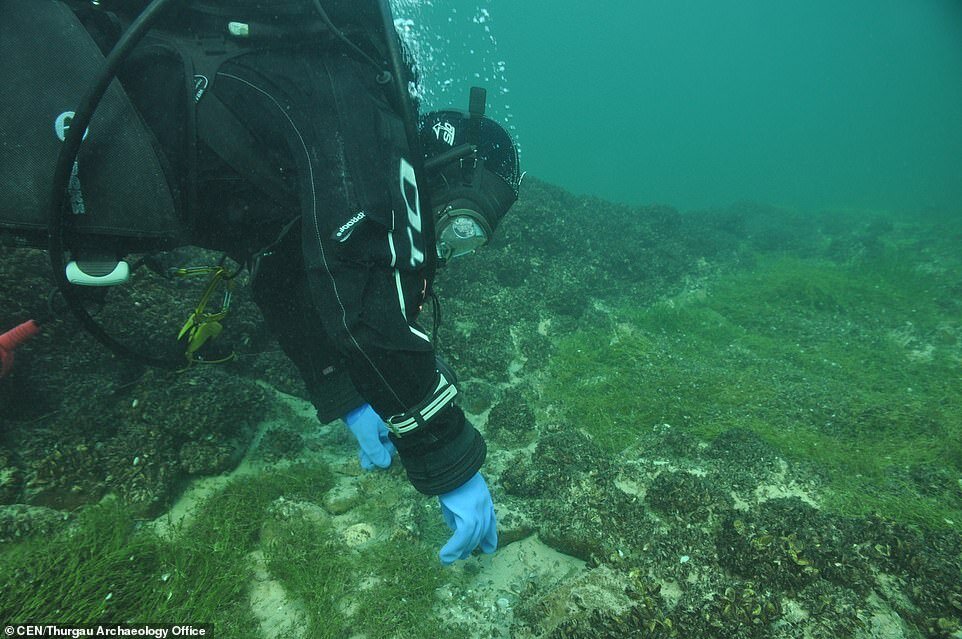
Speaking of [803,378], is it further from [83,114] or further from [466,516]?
[83,114]

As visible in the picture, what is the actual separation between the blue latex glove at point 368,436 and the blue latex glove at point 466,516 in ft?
3.59

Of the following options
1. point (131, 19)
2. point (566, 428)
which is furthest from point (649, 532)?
point (131, 19)

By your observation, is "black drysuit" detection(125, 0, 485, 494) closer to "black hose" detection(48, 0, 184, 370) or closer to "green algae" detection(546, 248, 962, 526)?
"black hose" detection(48, 0, 184, 370)

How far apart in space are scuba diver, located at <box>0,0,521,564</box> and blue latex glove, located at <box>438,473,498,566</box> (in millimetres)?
389

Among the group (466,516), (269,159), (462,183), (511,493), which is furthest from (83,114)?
(511,493)

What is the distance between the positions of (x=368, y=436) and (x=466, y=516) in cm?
131

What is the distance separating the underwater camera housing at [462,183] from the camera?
2598 mm

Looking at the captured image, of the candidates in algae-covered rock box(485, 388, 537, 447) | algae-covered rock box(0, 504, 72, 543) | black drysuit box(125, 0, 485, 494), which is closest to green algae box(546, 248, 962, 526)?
algae-covered rock box(485, 388, 537, 447)

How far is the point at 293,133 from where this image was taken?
1808mm

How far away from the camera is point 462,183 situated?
8.70ft

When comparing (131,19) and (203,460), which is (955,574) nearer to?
(203,460)

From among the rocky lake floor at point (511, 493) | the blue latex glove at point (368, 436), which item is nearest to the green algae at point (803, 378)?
the rocky lake floor at point (511, 493)

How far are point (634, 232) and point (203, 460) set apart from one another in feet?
33.8

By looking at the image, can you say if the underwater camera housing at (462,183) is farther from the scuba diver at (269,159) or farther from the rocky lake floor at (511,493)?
the rocky lake floor at (511,493)
